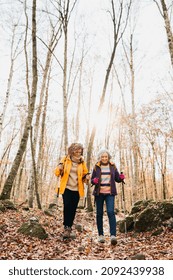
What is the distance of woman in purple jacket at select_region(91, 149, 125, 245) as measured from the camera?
5.39m

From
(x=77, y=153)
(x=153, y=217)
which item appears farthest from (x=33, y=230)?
(x=153, y=217)

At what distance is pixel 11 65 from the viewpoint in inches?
733

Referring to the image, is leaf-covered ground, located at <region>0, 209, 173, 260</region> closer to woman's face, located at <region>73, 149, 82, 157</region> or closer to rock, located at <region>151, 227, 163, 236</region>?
rock, located at <region>151, 227, 163, 236</region>

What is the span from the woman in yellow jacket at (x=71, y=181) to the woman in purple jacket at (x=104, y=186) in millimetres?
292

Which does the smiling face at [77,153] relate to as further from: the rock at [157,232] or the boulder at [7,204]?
the boulder at [7,204]

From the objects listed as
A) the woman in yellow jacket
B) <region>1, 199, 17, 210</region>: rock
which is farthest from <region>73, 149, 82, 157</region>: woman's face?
<region>1, 199, 17, 210</region>: rock

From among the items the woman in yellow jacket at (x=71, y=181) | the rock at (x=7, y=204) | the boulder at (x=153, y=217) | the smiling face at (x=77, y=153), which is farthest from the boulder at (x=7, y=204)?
the boulder at (x=153, y=217)

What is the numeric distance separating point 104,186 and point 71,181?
0.78 m

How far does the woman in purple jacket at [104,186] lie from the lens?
5.39m

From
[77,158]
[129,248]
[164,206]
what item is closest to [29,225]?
[77,158]

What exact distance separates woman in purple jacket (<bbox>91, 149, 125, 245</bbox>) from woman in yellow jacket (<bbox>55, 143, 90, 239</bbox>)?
0.29 meters

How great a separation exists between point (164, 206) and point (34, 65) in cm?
729

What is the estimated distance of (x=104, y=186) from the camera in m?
5.55
